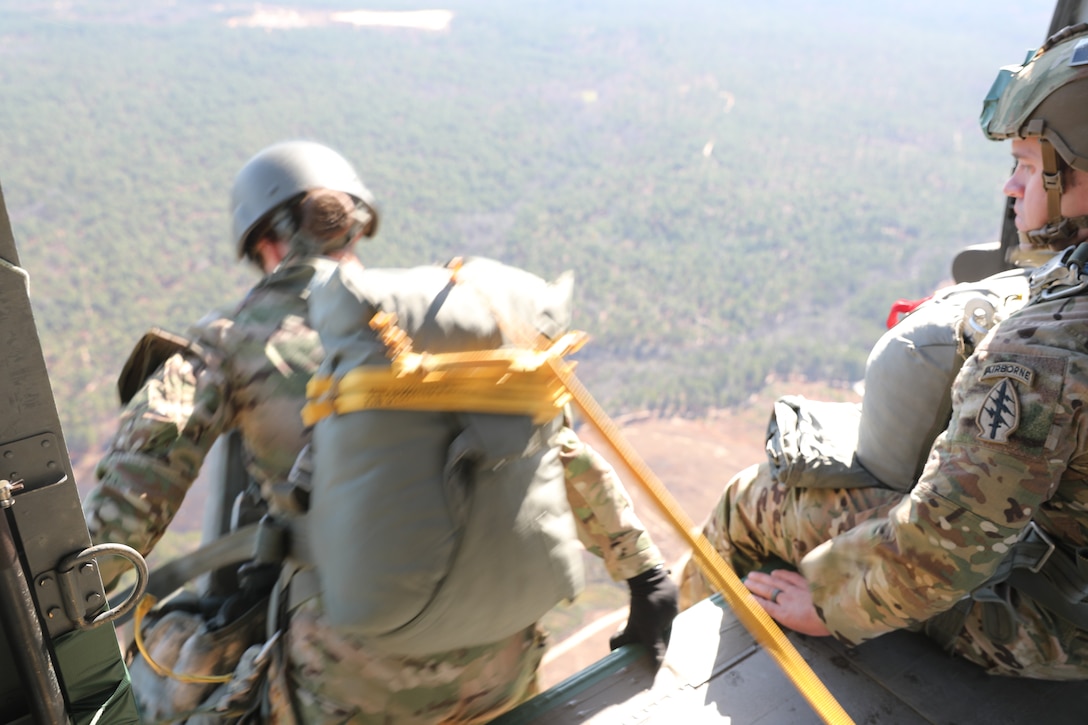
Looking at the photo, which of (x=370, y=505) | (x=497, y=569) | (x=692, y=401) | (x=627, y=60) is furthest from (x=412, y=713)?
(x=627, y=60)

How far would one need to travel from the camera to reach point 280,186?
2.27 metres

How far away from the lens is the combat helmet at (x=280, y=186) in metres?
2.27

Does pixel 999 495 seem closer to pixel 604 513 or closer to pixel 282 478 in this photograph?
pixel 604 513

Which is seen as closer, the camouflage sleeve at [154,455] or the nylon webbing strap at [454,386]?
the nylon webbing strap at [454,386]

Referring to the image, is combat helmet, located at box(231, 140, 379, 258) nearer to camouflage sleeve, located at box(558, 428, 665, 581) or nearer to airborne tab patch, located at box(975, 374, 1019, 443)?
camouflage sleeve, located at box(558, 428, 665, 581)

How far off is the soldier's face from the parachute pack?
1.15 m

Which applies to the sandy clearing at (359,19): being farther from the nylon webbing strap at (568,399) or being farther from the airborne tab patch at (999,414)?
the airborne tab patch at (999,414)

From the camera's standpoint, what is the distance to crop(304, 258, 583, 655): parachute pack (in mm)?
1421

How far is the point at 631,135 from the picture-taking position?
54.2 metres

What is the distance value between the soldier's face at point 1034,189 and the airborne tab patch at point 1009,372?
1.57 feet

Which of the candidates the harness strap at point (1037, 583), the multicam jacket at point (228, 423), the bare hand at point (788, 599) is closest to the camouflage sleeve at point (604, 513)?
the multicam jacket at point (228, 423)

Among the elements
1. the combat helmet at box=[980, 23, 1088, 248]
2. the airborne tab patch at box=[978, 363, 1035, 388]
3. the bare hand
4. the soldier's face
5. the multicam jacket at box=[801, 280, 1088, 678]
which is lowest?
the bare hand

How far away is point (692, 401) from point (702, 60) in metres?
40.2

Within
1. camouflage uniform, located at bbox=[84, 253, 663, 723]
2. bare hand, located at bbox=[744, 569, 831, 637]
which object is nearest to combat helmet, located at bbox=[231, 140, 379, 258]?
camouflage uniform, located at bbox=[84, 253, 663, 723]
